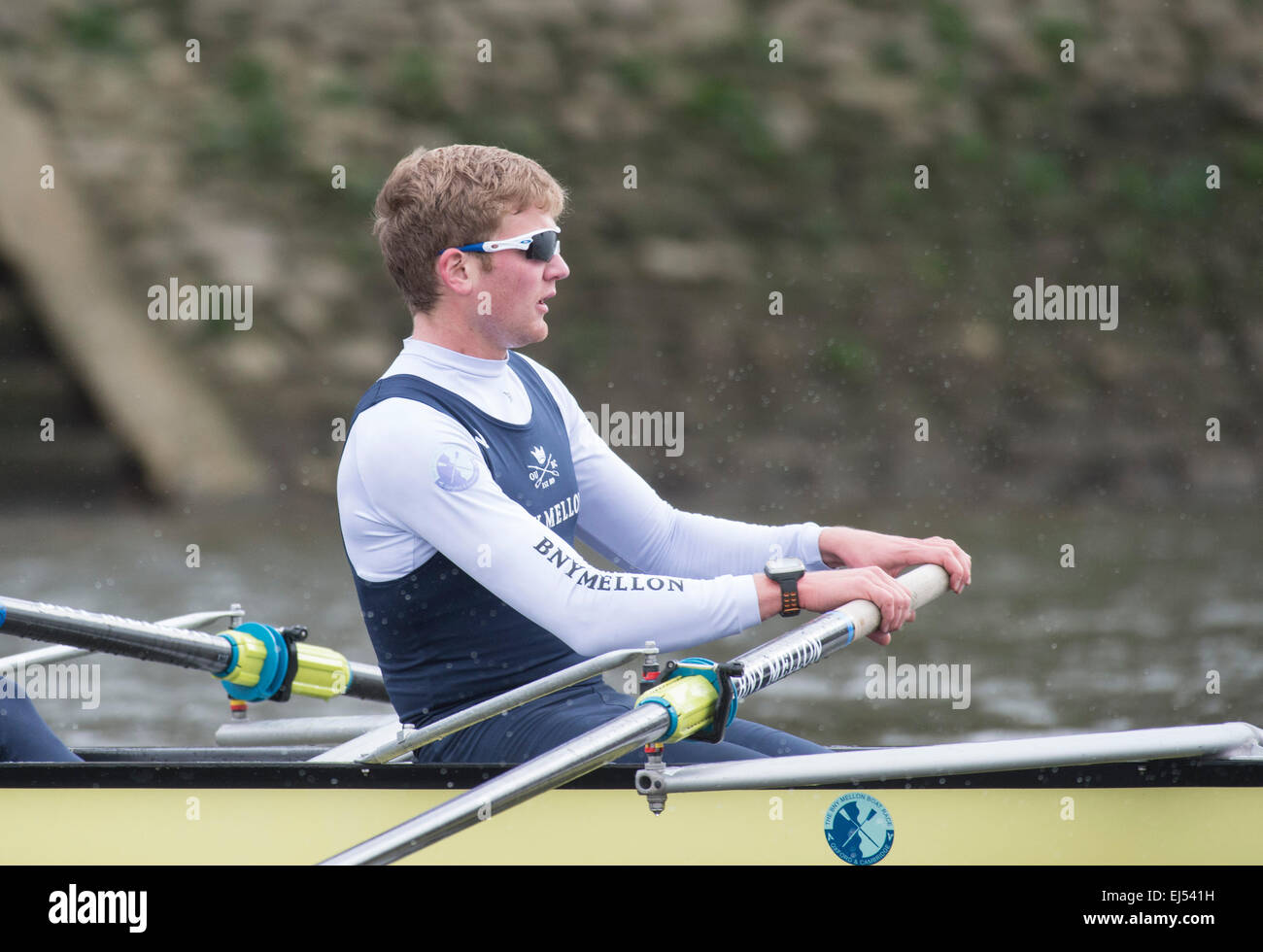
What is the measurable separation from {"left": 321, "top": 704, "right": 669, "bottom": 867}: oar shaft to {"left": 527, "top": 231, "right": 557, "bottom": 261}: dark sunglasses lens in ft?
2.67

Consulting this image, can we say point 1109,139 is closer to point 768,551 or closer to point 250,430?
point 250,430

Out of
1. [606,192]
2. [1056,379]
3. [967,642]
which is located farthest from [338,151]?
[967,642]

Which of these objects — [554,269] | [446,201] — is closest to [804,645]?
[554,269]

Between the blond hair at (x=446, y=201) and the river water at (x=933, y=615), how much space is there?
13.7ft

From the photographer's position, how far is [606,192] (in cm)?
1630

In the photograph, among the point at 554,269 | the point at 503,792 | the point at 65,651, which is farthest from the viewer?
the point at 65,651

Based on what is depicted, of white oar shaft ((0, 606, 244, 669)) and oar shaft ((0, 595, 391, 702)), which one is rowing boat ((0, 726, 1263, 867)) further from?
white oar shaft ((0, 606, 244, 669))

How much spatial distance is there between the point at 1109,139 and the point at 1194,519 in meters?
5.84

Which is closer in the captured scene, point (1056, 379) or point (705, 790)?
point (705, 790)

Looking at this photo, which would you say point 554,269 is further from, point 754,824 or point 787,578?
point 754,824

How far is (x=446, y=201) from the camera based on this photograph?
8.92 ft

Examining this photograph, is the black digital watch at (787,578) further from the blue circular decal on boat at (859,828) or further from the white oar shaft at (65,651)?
the white oar shaft at (65,651)

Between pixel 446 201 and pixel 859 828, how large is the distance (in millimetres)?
1236

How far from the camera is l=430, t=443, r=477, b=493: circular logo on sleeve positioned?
2564 mm
